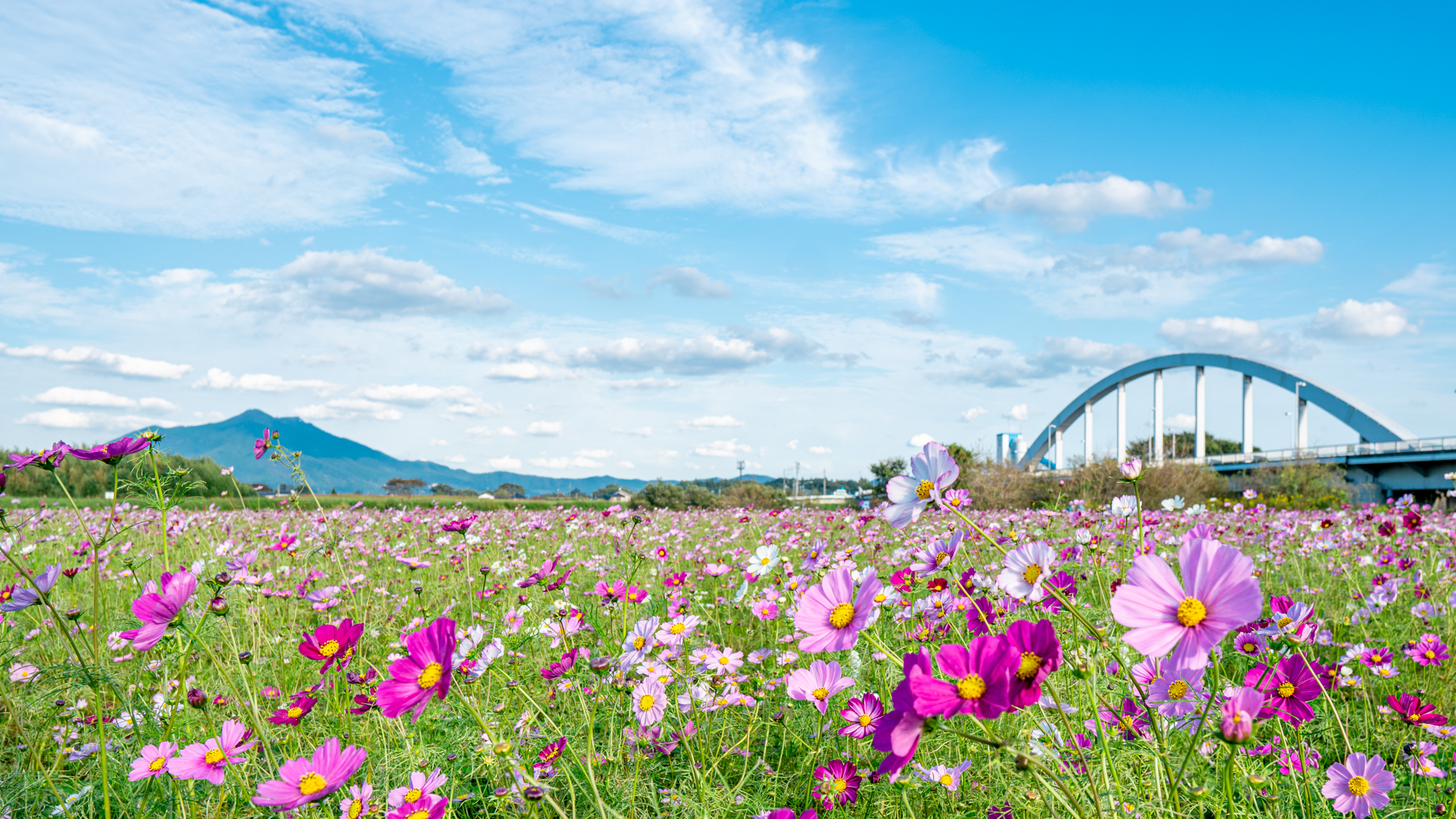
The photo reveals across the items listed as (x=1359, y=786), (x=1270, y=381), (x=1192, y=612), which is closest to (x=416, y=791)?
(x=1192, y=612)

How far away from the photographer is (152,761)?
157 cm

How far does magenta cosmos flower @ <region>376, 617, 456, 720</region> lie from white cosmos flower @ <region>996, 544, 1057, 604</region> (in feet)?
2.67

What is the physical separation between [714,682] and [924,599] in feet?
2.36

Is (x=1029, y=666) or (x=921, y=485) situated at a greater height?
(x=921, y=485)

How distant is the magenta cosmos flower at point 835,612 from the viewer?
99cm

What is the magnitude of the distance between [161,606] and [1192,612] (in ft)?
5.14

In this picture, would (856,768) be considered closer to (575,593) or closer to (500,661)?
(500,661)

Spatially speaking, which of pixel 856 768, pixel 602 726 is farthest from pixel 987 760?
pixel 602 726

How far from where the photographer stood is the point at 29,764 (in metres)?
2.40

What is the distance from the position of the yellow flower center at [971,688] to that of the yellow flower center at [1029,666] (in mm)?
42

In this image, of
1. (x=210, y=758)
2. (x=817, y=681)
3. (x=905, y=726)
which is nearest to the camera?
(x=905, y=726)

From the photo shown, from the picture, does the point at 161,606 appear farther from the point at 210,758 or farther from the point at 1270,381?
the point at 1270,381

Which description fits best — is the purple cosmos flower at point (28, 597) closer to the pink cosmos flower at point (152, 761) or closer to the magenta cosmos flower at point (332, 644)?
the pink cosmos flower at point (152, 761)

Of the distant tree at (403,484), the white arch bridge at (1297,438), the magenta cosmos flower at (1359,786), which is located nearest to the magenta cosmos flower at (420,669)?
the magenta cosmos flower at (1359,786)
